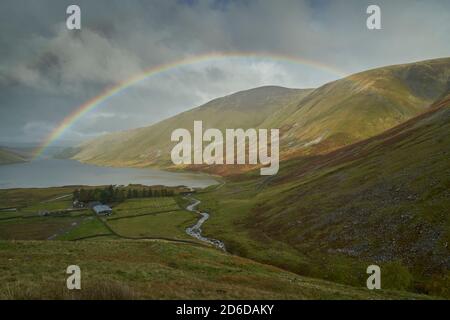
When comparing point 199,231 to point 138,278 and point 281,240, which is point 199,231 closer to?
point 281,240

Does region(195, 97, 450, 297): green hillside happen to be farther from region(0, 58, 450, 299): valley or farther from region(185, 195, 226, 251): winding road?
region(185, 195, 226, 251): winding road

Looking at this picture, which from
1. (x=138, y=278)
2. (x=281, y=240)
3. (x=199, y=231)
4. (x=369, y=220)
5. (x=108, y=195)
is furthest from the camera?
(x=108, y=195)

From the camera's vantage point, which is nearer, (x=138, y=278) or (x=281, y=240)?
(x=138, y=278)

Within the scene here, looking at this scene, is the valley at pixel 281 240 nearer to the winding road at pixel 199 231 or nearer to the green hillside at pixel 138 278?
the green hillside at pixel 138 278

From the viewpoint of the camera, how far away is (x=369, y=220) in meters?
63.3

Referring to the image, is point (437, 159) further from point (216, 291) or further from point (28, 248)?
point (28, 248)

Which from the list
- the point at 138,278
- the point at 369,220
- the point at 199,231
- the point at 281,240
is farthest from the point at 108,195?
the point at 138,278

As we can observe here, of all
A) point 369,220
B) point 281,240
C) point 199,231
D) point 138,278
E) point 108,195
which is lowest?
point 199,231

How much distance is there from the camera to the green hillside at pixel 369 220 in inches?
1884

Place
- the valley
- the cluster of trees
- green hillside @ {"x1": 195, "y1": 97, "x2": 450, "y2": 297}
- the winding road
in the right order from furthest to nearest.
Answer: the cluster of trees → the winding road → green hillside @ {"x1": 195, "y1": 97, "x2": 450, "y2": 297} → the valley

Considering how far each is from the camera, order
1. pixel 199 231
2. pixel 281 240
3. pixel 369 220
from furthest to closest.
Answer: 1. pixel 199 231
2. pixel 281 240
3. pixel 369 220

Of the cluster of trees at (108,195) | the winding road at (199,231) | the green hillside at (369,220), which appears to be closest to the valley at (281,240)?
the green hillside at (369,220)

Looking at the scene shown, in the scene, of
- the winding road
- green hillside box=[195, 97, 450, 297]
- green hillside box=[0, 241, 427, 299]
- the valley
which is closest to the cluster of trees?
the valley

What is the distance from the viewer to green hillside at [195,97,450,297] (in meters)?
47.8
